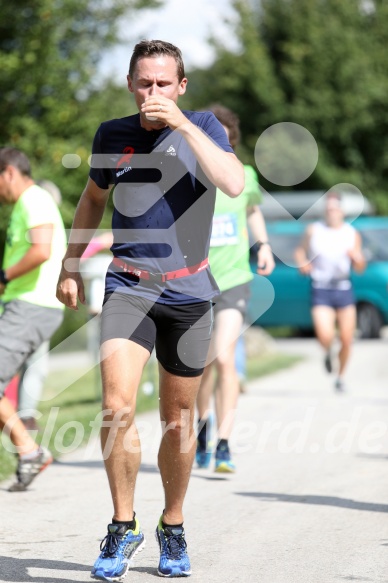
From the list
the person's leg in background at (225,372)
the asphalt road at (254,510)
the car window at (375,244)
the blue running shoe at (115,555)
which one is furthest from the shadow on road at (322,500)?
the car window at (375,244)

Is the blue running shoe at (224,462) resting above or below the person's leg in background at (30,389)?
below

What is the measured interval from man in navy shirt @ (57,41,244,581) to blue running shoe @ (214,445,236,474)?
241 centimetres

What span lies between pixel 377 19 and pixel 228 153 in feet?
97.5

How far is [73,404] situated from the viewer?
11.2 m

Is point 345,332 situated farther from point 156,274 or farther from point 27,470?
point 156,274

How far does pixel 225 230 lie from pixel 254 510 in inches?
78.5

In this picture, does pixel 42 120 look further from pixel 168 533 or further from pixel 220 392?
pixel 168 533

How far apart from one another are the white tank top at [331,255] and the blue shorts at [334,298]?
50mm

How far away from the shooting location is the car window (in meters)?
20.8

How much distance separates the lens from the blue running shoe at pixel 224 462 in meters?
6.99

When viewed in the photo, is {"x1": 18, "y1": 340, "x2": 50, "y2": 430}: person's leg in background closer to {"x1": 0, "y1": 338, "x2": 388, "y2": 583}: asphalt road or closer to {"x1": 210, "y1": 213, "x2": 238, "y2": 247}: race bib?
{"x1": 0, "y1": 338, "x2": 388, "y2": 583}: asphalt road

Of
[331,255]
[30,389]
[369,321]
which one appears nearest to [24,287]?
[30,389]

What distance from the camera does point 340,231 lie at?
12070 millimetres

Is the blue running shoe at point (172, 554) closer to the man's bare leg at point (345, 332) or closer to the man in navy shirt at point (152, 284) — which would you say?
the man in navy shirt at point (152, 284)
